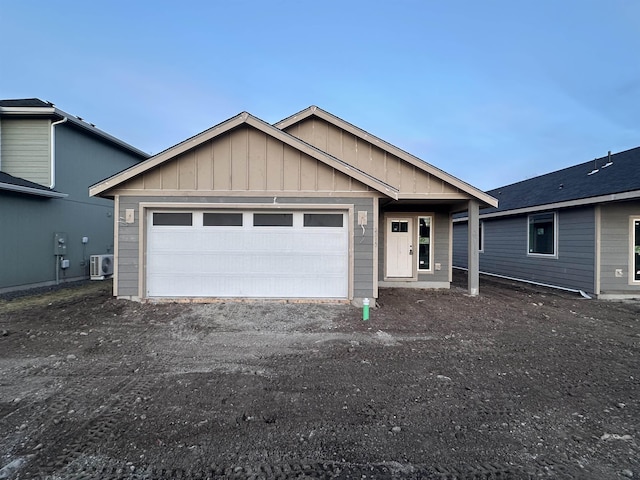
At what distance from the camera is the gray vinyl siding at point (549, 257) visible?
9.80 metres

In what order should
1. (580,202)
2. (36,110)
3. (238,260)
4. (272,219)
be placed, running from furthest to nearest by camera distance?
(36,110) < (580,202) < (272,219) < (238,260)

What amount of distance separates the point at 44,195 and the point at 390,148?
34.5 feet

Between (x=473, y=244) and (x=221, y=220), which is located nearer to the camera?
(x=221, y=220)

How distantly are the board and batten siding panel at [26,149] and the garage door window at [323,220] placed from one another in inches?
358

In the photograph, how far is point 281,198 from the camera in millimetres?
7941

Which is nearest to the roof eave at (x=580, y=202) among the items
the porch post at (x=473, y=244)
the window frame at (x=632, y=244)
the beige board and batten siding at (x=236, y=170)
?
the window frame at (x=632, y=244)

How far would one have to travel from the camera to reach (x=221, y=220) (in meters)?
8.06

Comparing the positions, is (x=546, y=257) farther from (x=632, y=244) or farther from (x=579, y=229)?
(x=632, y=244)

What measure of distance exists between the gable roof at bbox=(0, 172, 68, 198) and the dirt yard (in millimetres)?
4481

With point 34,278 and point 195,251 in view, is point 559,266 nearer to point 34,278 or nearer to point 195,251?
point 195,251

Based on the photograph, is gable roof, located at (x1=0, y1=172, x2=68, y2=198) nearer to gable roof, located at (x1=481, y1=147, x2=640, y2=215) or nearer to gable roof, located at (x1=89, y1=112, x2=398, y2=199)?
gable roof, located at (x1=89, y1=112, x2=398, y2=199)

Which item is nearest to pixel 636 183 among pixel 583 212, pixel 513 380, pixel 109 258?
pixel 583 212

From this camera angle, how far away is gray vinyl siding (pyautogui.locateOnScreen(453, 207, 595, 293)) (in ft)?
32.1

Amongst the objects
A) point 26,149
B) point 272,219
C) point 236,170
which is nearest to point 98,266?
point 26,149
